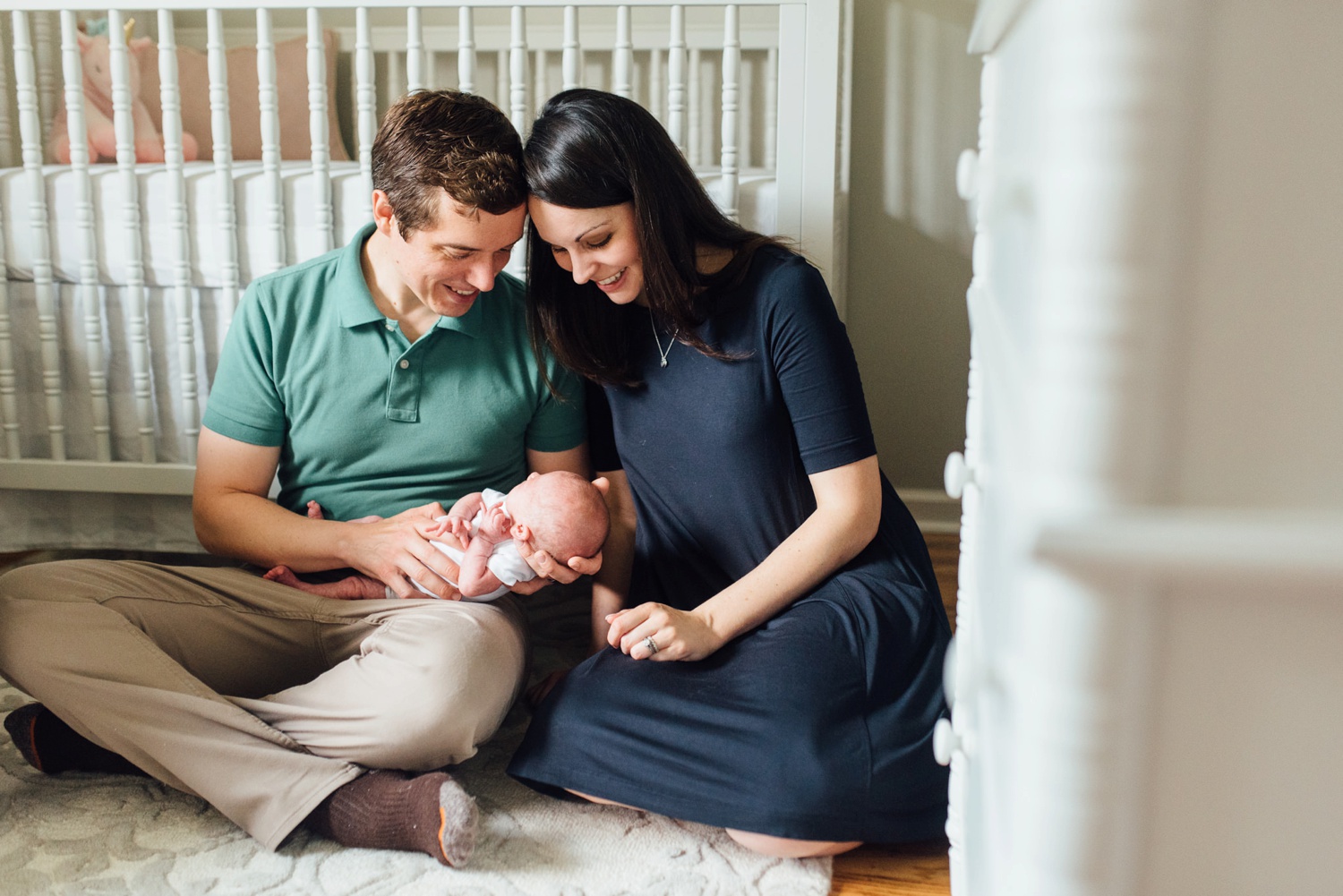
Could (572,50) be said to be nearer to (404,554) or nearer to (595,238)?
(595,238)

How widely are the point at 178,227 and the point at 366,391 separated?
0.62 metres

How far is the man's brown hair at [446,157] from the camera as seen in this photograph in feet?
4.33

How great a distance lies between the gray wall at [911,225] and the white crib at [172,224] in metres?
0.30

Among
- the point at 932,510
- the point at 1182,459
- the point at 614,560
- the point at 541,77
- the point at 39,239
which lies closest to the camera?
the point at 1182,459

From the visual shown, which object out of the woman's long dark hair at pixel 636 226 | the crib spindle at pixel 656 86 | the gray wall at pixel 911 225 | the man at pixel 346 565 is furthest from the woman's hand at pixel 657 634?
the crib spindle at pixel 656 86

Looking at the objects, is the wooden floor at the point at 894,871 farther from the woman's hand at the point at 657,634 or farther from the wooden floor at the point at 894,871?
the woman's hand at the point at 657,634

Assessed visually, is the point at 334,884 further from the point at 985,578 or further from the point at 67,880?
the point at 985,578

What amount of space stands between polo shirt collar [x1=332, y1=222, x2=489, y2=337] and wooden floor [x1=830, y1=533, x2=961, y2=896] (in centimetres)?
84

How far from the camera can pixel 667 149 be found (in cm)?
133

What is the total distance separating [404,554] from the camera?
143 cm

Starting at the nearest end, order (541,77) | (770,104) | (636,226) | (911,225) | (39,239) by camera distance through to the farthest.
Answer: (636,226), (39,239), (911,225), (770,104), (541,77)

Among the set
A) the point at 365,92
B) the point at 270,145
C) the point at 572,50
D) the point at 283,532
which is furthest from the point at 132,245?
the point at 572,50

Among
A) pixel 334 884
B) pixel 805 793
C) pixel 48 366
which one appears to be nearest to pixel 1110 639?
pixel 805 793

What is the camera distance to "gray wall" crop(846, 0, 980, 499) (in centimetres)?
235
